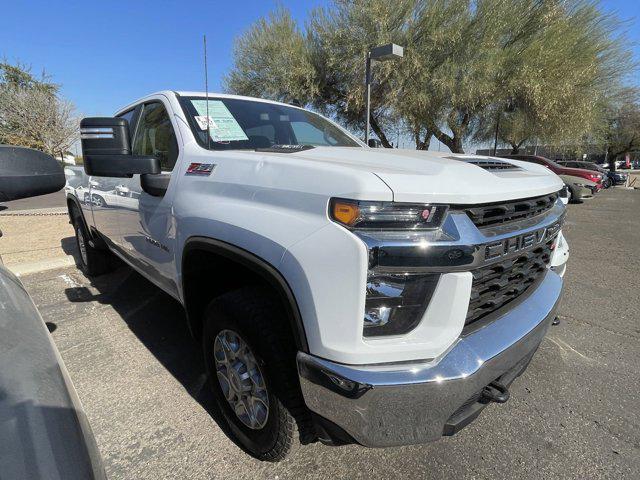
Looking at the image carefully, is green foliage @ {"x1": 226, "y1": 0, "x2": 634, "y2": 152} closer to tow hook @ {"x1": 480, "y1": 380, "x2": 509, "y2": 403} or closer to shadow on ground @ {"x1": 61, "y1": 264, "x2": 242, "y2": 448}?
shadow on ground @ {"x1": 61, "y1": 264, "x2": 242, "y2": 448}

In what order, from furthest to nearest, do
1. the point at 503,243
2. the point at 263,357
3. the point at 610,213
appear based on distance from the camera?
the point at 610,213
the point at 263,357
the point at 503,243

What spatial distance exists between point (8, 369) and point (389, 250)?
1.04 meters

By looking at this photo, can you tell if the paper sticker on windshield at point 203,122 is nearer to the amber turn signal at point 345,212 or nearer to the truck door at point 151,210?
the truck door at point 151,210

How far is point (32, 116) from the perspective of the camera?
1068 inches

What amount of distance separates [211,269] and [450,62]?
548 inches

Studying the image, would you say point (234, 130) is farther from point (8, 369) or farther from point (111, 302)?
point (111, 302)

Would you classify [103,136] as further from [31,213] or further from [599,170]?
[599,170]

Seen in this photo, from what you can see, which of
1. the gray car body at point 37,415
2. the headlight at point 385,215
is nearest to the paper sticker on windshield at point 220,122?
the headlight at point 385,215

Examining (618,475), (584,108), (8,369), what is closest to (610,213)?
→ (584,108)

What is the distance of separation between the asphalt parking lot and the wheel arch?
58 cm

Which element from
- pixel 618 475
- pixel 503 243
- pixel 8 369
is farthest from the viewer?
pixel 618 475

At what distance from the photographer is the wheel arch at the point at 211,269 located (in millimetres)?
1611

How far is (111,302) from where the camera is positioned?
403cm

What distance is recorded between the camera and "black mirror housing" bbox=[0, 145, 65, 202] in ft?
4.45
